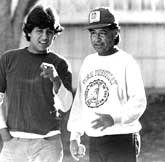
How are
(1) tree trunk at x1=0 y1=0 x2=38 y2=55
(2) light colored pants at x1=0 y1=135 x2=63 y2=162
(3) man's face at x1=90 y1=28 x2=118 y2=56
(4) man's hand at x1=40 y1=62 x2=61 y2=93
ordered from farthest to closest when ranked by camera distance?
1. (1) tree trunk at x1=0 y1=0 x2=38 y2=55
2. (2) light colored pants at x1=0 y1=135 x2=63 y2=162
3. (3) man's face at x1=90 y1=28 x2=118 y2=56
4. (4) man's hand at x1=40 y1=62 x2=61 y2=93

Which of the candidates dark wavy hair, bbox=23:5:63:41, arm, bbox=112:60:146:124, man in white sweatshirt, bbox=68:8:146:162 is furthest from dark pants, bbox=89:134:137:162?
dark wavy hair, bbox=23:5:63:41

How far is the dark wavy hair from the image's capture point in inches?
161

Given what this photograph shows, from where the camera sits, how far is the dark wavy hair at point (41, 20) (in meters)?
4.09

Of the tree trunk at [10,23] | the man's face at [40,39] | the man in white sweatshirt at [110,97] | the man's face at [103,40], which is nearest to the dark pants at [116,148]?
the man in white sweatshirt at [110,97]

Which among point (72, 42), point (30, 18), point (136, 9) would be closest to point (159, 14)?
point (136, 9)

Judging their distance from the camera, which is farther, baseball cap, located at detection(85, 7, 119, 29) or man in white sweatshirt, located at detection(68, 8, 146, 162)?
baseball cap, located at detection(85, 7, 119, 29)

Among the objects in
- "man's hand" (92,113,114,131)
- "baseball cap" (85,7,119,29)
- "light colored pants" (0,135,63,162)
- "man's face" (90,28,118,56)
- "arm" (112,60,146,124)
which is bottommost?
"light colored pants" (0,135,63,162)

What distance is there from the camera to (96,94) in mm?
3926

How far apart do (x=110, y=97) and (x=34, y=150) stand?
2.23 feet

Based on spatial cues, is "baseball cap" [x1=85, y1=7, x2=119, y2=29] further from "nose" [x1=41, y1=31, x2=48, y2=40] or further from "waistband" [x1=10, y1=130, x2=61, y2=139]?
"waistband" [x1=10, y1=130, x2=61, y2=139]

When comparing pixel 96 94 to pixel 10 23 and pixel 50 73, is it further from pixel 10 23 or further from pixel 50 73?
pixel 10 23

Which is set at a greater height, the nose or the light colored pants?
the nose

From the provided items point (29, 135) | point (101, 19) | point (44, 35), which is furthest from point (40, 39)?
point (29, 135)

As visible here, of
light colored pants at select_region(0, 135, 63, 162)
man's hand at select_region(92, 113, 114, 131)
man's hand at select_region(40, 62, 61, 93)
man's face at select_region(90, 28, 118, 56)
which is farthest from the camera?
light colored pants at select_region(0, 135, 63, 162)
